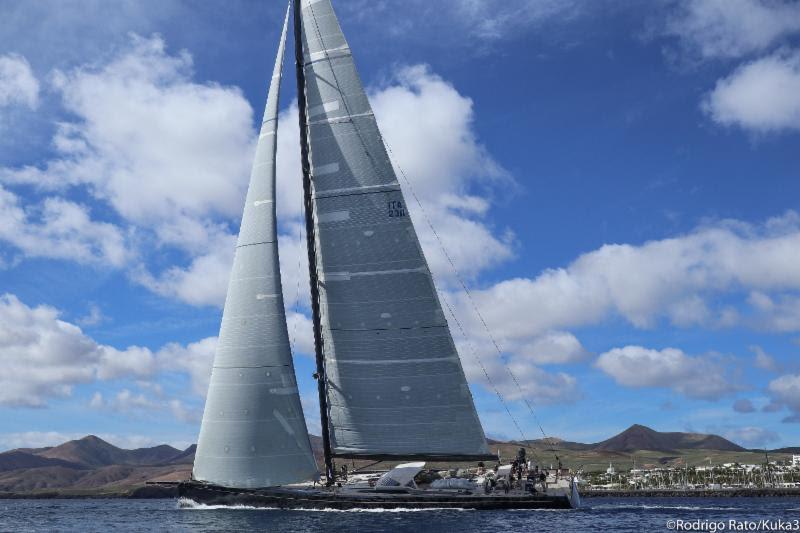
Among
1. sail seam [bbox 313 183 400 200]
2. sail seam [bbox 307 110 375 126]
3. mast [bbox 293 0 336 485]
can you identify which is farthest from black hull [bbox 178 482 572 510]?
sail seam [bbox 307 110 375 126]

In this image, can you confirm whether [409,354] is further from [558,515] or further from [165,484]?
[165,484]

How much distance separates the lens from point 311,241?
46.8m

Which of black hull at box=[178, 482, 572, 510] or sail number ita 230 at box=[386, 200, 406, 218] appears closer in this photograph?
black hull at box=[178, 482, 572, 510]

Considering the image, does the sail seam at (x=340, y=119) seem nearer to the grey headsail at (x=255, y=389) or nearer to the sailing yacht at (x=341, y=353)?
the sailing yacht at (x=341, y=353)

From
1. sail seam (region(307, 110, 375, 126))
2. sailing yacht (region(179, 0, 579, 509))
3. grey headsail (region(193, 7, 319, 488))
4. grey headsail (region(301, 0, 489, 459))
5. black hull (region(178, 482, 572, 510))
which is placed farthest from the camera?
sail seam (region(307, 110, 375, 126))

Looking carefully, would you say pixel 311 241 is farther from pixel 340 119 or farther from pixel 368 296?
pixel 340 119

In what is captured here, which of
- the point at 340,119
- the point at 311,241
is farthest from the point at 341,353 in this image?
the point at 340,119

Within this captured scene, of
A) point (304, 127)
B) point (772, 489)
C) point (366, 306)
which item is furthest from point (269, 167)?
point (772, 489)

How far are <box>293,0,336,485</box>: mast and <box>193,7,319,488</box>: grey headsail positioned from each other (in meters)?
1.36

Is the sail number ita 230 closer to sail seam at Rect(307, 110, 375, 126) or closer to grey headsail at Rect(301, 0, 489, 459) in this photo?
grey headsail at Rect(301, 0, 489, 459)

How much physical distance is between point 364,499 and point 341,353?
865 cm

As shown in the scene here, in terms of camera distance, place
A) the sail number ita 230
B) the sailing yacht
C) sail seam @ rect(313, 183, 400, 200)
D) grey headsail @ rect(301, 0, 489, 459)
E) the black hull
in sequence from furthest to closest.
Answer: sail seam @ rect(313, 183, 400, 200)
the sail number ita 230
grey headsail @ rect(301, 0, 489, 459)
the sailing yacht
the black hull

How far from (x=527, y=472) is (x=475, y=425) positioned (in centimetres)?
481

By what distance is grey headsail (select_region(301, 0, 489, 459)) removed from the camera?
145 feet
